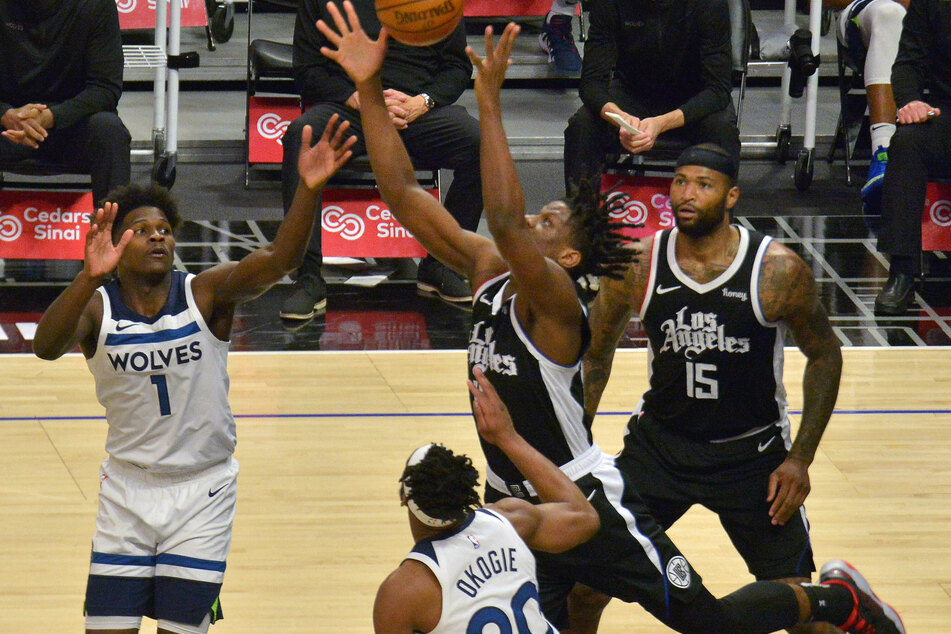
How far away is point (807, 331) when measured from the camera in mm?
4168

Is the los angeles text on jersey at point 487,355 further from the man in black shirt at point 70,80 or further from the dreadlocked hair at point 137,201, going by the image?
the man in black shirt at point 70,80

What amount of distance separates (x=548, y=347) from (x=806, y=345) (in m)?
1.01

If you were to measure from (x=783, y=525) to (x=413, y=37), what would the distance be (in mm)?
1777

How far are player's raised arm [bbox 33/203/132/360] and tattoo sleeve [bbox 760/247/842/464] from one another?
1838 mm

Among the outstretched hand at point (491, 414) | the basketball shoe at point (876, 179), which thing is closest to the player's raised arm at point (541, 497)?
the outstretched hand at point (491, 414)

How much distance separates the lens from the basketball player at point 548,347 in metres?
3.45

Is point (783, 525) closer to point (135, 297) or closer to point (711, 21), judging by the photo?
point (135, 297)

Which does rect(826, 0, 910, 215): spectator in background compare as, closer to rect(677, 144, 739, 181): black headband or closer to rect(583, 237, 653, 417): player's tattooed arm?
rect(677, 144, 739, 181): black headband

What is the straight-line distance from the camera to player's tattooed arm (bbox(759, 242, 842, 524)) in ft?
13.4

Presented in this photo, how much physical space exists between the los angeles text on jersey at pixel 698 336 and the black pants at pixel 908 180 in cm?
349

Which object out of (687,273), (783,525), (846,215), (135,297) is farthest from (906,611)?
(846,215)

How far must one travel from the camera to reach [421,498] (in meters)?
3.00

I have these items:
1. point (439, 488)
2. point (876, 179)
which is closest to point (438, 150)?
point (876, 179)

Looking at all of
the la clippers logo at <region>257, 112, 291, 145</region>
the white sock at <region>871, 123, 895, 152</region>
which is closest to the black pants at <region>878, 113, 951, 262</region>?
the white sock at <region>871, 123, 895, 152</region>
